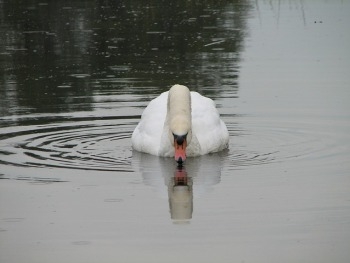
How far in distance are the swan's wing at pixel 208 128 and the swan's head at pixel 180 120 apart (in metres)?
0.38

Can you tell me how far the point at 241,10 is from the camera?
32.3 metres

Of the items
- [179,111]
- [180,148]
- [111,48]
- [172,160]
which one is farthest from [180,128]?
[111,48]

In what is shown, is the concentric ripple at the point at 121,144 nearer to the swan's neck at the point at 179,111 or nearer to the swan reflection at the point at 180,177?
the swan reflection at the point at 180,177

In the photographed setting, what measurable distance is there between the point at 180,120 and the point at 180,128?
0.41 feet

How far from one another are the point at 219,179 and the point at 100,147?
2.46 meters

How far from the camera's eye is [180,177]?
12.2 metres

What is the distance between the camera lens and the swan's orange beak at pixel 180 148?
12.7 metres

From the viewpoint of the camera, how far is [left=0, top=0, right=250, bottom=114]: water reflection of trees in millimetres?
19266

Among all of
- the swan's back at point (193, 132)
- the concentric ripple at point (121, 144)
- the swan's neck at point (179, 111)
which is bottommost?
the concentric ripple at point (121, 144)

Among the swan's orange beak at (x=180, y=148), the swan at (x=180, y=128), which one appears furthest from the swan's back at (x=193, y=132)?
the swan's orange beak at (x=180, y=148)

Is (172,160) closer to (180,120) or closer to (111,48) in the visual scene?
(180,120)

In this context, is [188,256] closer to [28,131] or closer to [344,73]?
[28,131]

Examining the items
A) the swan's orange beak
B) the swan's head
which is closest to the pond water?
the swan's orange beak

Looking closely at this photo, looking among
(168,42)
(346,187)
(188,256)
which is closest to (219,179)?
(346,187)
